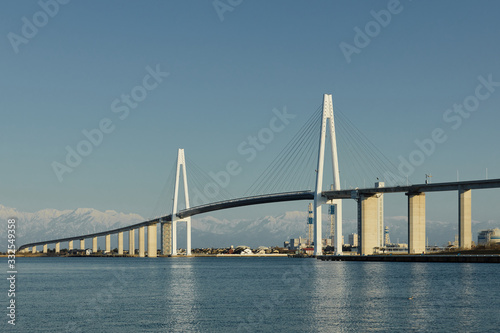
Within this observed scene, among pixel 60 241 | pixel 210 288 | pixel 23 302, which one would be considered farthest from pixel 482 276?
pixel 60 241

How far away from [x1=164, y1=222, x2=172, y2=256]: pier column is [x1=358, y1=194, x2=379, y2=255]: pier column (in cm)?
5701

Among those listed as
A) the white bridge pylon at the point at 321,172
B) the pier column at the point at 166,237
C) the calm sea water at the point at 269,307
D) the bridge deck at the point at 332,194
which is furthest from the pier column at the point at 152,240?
the calm sea water at the point at 269,307

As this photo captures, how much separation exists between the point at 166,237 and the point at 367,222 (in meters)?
65.3

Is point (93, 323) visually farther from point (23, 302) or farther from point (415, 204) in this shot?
point (415, 204)

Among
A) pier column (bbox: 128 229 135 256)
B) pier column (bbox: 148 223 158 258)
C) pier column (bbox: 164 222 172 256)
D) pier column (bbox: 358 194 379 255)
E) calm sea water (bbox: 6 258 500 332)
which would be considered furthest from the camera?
pier column (bbox: 128 229 135 256)

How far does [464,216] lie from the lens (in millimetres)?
84938

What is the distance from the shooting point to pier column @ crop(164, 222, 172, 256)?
484ft

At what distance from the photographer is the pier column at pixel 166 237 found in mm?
147625

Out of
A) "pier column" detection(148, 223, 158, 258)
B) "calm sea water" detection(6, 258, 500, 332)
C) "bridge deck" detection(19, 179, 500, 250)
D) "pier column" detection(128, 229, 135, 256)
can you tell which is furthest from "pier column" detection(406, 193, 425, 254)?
"pier column" detection(128, 229, 135, 256)

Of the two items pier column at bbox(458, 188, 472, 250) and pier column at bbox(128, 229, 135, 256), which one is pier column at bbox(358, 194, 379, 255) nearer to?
pier column at bbox(458, 188, 472, 250)

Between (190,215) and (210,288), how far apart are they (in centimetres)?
8244

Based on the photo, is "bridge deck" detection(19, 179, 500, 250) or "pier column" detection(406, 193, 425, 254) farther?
"pier column" detection(406, 193, 425, 254)

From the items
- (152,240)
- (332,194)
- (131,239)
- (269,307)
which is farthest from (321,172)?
(131,239)

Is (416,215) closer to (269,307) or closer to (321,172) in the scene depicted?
(321,172)
